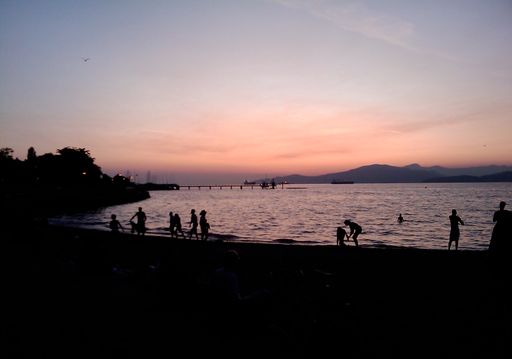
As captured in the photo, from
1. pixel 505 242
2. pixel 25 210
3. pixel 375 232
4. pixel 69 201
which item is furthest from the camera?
pixel 69 201

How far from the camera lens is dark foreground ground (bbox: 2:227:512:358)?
603cm

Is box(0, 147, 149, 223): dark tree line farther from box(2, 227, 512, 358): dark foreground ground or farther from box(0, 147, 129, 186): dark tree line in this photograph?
box(2, 227, 512, 358): dark foreground ground

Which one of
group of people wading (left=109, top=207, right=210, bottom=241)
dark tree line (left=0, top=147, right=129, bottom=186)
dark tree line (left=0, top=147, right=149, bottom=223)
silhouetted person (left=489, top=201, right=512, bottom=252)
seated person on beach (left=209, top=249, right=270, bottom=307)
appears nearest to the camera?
seated person on beach (left=209, top=249, right=270, bottom=307)

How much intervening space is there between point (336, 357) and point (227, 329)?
1902 mm

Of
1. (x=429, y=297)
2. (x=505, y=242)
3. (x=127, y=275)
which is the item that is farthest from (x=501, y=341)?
(x=127, y=275)

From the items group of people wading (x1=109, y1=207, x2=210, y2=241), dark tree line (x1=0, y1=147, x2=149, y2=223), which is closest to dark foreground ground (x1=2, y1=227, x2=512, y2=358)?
group of people wading (x1=109, y1=207, x2=210, y2=241)

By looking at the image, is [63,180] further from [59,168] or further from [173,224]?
[173,224]

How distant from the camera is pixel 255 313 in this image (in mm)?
6258

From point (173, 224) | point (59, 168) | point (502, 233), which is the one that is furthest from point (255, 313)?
point (59, 168)

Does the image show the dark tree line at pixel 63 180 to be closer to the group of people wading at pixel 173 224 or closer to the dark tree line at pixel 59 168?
the dark tree line at pixel 59 168

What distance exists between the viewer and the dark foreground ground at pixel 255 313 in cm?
603

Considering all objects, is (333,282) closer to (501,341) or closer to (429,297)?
(429,297)

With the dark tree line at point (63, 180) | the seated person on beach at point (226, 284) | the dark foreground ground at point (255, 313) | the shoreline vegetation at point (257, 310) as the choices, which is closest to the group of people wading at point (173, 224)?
the shoreline vegetation at point (257, 310)

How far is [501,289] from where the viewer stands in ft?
30.8
